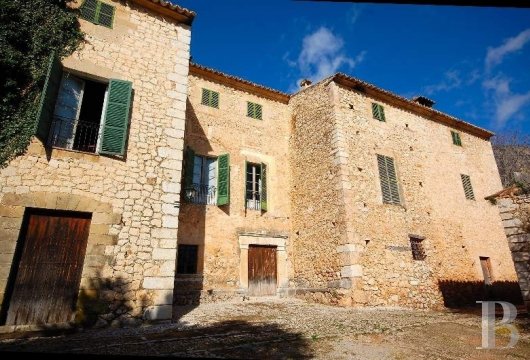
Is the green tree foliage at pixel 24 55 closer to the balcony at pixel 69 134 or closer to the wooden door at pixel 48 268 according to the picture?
the balcony at pixel 69 134

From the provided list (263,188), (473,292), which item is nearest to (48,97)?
(263,188)

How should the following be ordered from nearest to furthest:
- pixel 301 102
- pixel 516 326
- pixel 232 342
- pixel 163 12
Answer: pixel 232 342, pixel 516 326, pixel 163 12, pixel 301 102

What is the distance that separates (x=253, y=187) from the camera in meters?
12.1

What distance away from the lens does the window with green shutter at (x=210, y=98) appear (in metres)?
12.0

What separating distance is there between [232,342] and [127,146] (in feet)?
14.7

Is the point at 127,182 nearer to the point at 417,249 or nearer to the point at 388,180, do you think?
the point at 388,180

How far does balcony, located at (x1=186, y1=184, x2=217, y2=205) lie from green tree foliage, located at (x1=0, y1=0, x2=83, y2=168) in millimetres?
5352

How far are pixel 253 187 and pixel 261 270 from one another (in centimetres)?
291

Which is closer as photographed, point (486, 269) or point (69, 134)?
point (69, 134)

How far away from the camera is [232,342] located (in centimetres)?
509

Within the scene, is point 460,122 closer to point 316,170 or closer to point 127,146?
point 316,170

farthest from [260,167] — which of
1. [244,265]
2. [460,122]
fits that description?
[460,122]

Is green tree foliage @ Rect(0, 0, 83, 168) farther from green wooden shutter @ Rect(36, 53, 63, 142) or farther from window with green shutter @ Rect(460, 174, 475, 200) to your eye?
window with green shutter @ Rect(460, 174, 475, 200)

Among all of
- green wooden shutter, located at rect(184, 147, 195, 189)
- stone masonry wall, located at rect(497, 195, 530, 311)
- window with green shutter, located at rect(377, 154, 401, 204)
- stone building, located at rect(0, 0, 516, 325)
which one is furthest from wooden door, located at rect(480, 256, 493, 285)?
green wooden shutter, located at rect(184, 147, 195, 189)
